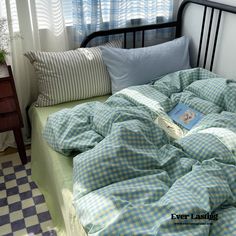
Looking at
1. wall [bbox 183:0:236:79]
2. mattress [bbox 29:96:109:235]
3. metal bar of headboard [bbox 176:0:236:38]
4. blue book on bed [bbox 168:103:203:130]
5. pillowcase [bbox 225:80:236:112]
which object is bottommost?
mattress [bbox 29:96:109:235]

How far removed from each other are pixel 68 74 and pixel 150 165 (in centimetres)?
91

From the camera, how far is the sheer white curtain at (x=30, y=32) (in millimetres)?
1808

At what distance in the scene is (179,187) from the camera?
1.05 meters

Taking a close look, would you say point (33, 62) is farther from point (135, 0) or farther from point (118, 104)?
point (135, 0)

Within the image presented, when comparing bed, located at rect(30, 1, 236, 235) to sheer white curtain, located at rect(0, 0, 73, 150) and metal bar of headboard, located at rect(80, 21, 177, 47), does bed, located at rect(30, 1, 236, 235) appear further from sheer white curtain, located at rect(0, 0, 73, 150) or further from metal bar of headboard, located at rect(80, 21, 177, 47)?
sheer white curtain, located at rect(0, 0, 73, 150)

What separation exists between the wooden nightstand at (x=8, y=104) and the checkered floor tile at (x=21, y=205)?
0.26 metres

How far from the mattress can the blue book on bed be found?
0.51 meters

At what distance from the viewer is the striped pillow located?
1840 mm

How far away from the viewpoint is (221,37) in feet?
6.50

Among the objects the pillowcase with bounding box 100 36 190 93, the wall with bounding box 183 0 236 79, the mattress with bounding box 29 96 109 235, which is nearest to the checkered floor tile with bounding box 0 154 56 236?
the mattress with bounding box 29 96 109 235

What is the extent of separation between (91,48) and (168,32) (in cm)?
68

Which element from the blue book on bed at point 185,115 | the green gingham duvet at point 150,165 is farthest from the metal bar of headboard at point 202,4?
the blue book on bed at point 185,115

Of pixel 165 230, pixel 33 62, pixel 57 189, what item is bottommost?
pixel 57 189

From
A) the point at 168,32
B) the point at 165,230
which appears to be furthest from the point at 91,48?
the point at 165,230
